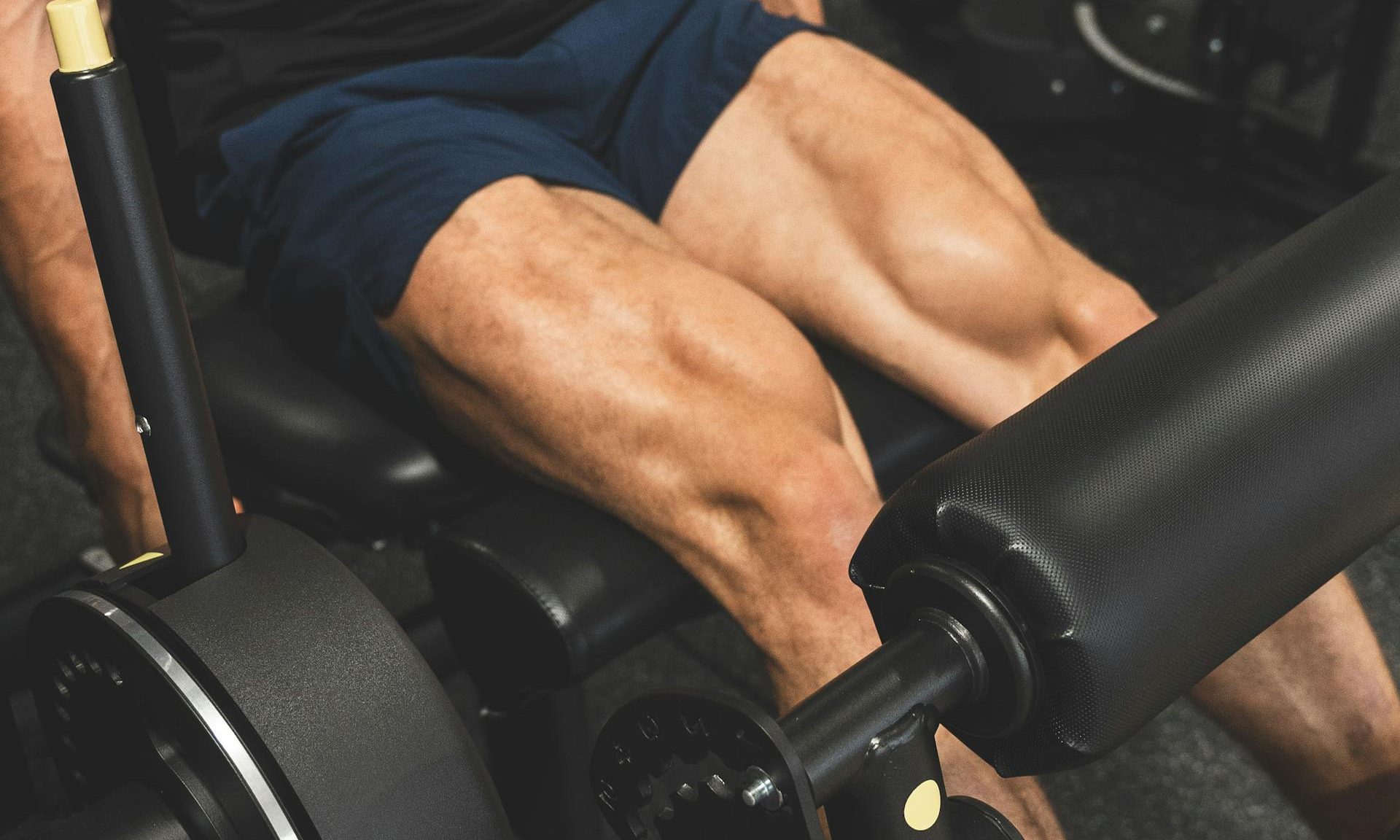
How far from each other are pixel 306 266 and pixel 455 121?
5.3 inches

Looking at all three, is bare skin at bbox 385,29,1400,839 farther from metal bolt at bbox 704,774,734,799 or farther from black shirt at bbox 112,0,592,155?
metal bolt at bbox 704,774,734,799

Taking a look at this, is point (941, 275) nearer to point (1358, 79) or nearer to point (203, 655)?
point (203, 655)

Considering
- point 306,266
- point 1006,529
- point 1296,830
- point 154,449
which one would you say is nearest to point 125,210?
point 154,449

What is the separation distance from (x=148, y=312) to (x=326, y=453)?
1.42 ft

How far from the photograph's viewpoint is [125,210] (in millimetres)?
472

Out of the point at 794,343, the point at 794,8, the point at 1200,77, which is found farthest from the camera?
the point at 1200,77

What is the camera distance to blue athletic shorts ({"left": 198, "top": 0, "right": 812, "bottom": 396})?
89 cm

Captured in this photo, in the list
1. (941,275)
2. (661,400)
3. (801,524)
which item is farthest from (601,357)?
(941,275)

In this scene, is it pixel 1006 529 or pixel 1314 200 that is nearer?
pixel 1006 529

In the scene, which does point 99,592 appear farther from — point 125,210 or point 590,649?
point 590,649

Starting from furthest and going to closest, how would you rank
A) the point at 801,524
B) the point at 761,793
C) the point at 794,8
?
the point at 794,8, the point at 801,524, the point at 761,793

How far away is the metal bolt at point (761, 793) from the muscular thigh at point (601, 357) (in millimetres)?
376

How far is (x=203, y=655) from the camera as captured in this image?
1.63 feet

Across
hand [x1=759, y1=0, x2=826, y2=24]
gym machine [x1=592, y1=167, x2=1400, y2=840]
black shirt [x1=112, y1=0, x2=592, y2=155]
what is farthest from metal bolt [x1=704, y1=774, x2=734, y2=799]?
hand [x1=759, y1=0, x2=826, y2=24]
